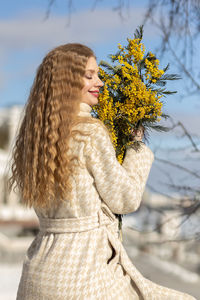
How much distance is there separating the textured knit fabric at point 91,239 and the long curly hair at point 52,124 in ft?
0.18

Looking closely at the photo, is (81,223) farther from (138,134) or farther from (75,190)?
(138,134)

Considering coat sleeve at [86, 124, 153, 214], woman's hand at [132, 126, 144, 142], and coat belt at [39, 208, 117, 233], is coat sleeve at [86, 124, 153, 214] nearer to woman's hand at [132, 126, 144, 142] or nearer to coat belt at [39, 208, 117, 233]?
coat belt at [39, 208, 117, 233]

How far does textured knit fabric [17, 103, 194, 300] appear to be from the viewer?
2039 millimetres

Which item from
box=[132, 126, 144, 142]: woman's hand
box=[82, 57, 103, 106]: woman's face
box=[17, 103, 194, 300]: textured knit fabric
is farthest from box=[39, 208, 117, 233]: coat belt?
box=[82, 57, 103, 106]: woman's face

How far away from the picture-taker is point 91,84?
2.21 meters

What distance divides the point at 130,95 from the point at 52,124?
0.38 m

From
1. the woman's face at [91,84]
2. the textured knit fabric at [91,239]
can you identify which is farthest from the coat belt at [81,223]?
the woman's face at [91,84]

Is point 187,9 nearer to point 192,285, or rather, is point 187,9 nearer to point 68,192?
point 68,192

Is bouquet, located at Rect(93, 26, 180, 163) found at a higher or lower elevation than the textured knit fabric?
higher

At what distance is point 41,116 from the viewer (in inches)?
85.0

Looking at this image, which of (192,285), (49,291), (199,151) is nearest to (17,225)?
(192,285)

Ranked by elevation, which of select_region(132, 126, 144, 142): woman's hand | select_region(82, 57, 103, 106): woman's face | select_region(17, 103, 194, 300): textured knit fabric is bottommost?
select_region(17, 103, 194, 300): textured knit fabric

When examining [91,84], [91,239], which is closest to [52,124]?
[91,84]

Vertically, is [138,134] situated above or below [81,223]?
above
